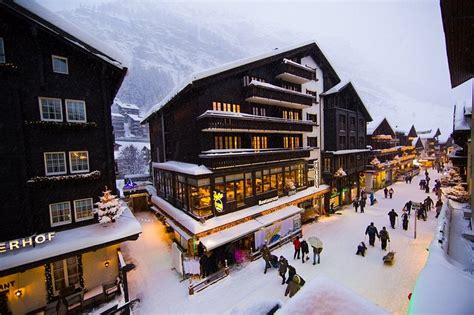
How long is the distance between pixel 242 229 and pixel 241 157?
5.55m

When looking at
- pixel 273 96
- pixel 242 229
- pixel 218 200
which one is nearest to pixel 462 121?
pixel 273 96

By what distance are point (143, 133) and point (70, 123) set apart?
68125 mm

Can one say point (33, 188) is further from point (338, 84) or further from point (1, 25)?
point (338, 84)

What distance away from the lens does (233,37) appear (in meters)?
197

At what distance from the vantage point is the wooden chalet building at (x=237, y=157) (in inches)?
629

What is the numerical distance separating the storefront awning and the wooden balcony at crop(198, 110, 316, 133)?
7.51 metres

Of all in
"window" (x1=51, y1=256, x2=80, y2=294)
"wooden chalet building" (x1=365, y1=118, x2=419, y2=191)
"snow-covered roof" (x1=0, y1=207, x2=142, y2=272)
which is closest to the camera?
"snow-covered roof" (x1=0, y1=207, x2=142, y2=272)

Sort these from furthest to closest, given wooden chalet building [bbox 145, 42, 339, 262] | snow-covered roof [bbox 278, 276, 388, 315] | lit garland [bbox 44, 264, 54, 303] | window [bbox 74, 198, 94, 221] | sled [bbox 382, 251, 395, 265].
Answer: wooden chalet building [bbox 145, 42, 339, 262]
sled [bbox 382, 251, 395, 265]
window [bbox 74, 198, 94, 221]
lit garland [bbox 44, 264, 54, 303]
snow-covered roof [bbox 278, 276, 388, 315]

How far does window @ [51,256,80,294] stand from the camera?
12148 mm

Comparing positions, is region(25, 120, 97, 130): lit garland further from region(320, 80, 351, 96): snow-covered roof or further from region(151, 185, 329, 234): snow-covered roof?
region(320, 80, 351, 96): snow-covered roof

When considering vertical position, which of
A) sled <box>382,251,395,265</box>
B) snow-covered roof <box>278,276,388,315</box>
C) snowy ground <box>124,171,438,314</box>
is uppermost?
snow-covered roof <box>278,276,388,315</box>

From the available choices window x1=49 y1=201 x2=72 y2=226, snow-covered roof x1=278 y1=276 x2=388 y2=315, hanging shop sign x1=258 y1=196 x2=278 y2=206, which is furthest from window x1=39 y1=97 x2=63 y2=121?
hanging shop sign x1=258 y1=196 x2=278 y2=206

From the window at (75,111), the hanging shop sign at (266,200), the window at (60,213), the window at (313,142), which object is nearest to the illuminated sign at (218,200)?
the hanging shop sign at (266,200)

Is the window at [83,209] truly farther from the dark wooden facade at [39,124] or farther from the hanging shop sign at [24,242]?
the hanging shop sign at [24,242]
